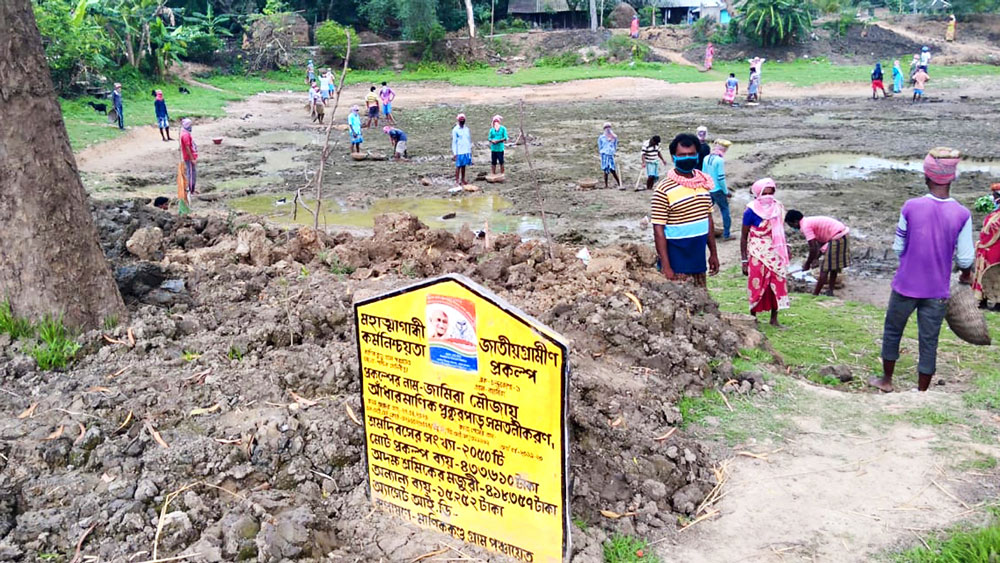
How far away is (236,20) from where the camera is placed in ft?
138

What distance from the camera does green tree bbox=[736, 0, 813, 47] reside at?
39.1 m

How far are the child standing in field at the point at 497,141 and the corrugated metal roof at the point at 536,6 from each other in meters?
34.4

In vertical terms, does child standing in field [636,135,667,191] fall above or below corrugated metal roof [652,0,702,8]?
below

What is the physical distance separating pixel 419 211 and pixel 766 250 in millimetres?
7890

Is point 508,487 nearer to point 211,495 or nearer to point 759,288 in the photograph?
point 211,495

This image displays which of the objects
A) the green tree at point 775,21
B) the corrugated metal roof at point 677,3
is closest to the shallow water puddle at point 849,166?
the green tree at point 775,21

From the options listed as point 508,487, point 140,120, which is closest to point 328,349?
point 508,487

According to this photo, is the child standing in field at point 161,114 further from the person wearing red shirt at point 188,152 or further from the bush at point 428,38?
the bush at point 428,38

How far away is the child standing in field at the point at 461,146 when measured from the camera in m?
15.5

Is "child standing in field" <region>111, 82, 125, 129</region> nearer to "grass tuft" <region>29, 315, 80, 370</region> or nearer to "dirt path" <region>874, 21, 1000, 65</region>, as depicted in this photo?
"grass tuft" <region>29, 315, 80, 370</region>

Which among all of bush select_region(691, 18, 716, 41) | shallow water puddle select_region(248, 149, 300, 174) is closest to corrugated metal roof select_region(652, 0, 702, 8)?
bush select_region(691, 18, 716, 41)

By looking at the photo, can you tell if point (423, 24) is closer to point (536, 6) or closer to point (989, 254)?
point (536, 6)

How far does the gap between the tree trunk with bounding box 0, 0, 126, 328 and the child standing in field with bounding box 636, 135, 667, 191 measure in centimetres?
1021

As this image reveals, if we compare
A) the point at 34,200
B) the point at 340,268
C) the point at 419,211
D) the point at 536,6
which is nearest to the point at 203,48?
the point at 536,6
